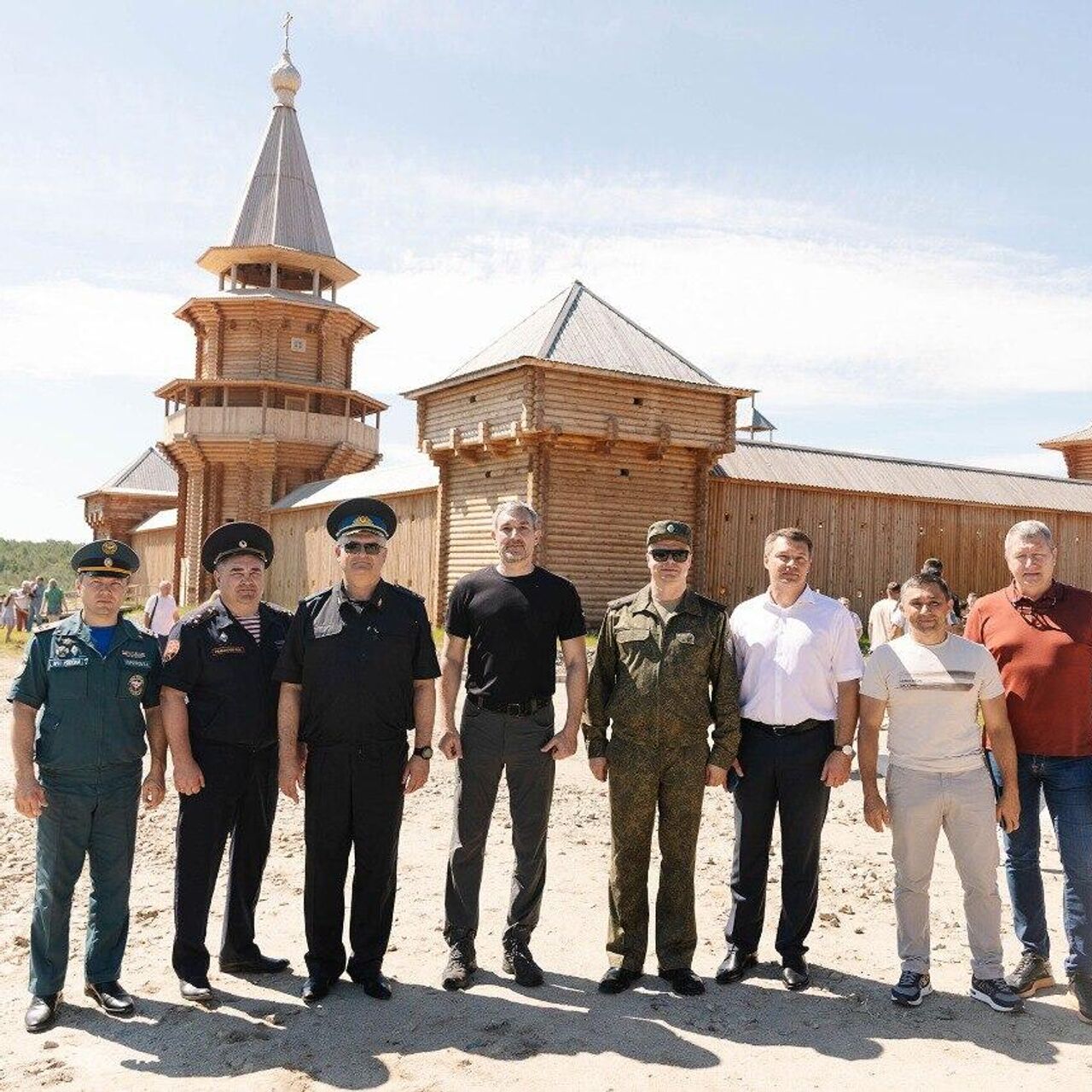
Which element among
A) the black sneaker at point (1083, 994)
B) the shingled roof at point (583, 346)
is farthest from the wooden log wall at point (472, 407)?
the black sneaker at point (1083, 994)

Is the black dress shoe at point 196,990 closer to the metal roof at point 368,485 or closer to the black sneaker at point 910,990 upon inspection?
the black sneaker at point 910,990

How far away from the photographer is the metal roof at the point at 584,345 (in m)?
20.4

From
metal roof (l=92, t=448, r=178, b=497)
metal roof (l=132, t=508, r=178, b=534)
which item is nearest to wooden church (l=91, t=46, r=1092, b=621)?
metal roof (l=132, t=508, r=178, b=534)

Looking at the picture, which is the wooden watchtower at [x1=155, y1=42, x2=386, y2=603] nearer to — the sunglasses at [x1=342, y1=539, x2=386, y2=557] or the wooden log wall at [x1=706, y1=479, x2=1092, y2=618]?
the wooden log wall at [x1=706, y1=479, x2=1092, y2=618]

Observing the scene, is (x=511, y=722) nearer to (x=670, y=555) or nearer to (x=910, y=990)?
(x=670, y=555)

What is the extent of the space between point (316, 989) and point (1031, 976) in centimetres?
313

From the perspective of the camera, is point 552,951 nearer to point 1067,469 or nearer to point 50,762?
point 50,762

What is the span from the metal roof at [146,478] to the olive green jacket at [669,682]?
45.9 m

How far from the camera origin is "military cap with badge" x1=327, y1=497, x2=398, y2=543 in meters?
4.49

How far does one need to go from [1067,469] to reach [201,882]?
39.0 m

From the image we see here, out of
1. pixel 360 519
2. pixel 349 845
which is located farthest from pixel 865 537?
pixel 349 845

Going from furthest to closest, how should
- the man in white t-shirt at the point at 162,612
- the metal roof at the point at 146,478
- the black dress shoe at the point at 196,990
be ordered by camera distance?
the metal roof at the point at 146,478
the man in white t-shirt at the point at 162,612
the black dress shoe at the point at 196,990

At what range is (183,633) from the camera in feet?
14.3

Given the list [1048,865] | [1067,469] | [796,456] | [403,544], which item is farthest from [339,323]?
[1048,865]
